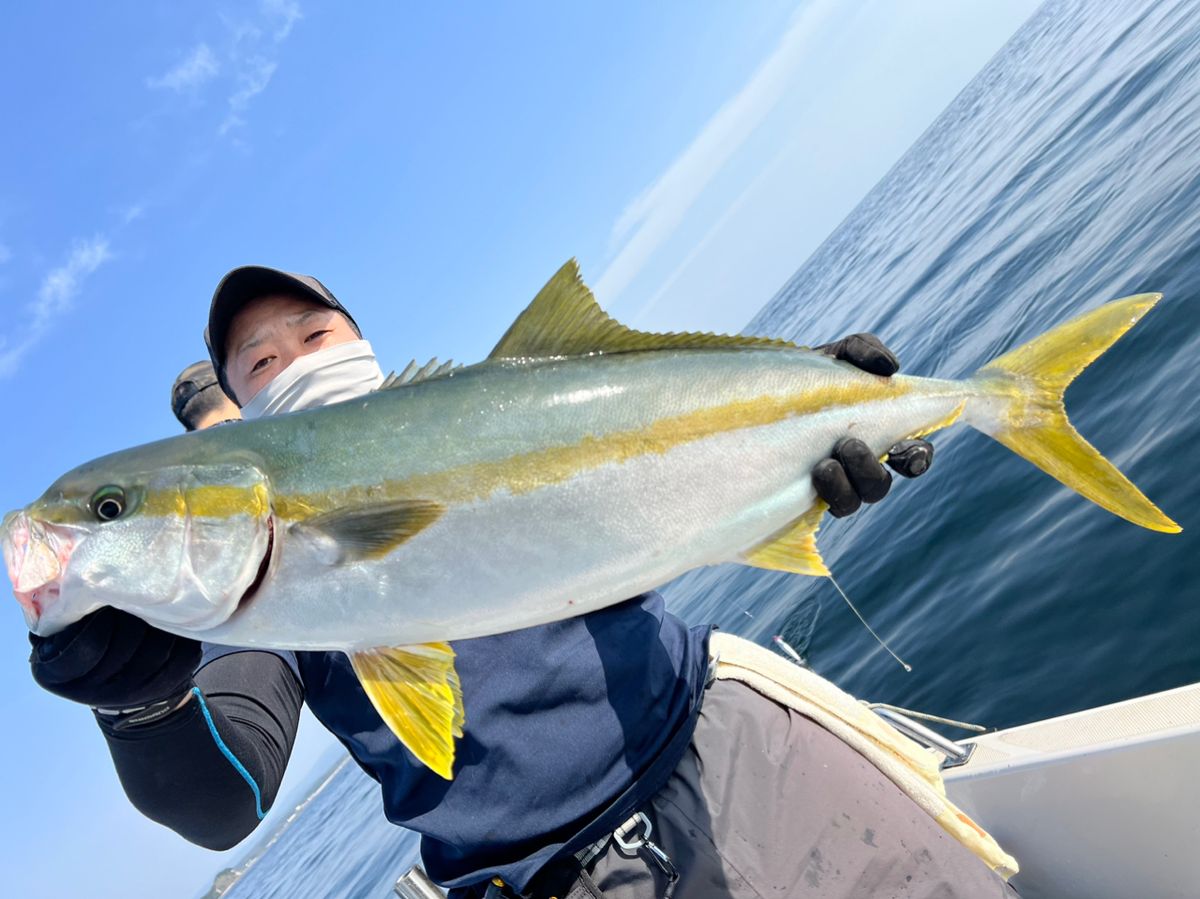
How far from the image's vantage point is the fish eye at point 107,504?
256 centimetres

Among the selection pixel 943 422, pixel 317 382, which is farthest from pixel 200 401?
pixel 943 422

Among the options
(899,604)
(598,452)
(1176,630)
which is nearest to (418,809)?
(598,452)

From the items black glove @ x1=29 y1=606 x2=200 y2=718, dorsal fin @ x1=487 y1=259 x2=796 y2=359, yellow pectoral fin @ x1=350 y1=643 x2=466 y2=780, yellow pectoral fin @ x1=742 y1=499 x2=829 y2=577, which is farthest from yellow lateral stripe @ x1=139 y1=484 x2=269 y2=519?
yellow pectoral fin @ x1=742 y1=499 x2=829 y2=577

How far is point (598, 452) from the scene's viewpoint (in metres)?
2.70

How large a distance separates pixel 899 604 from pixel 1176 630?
3036mm

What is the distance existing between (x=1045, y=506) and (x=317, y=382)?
6703mm

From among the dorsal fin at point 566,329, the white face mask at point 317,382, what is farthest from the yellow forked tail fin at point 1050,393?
the white face mask at point 317,382

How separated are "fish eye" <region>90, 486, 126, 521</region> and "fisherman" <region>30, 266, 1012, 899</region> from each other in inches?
13.3

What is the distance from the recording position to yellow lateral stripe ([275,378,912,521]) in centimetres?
257

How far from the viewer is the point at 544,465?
2.64 m

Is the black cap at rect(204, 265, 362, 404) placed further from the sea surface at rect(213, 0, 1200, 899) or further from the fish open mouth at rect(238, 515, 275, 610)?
the sea surface at rect(213, 0, 1200, 899)

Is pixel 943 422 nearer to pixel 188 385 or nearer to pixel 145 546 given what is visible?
pixel 145 546

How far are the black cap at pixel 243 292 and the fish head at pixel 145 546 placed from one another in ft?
4.02

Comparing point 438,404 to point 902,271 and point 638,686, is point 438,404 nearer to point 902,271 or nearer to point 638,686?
point 638,686
